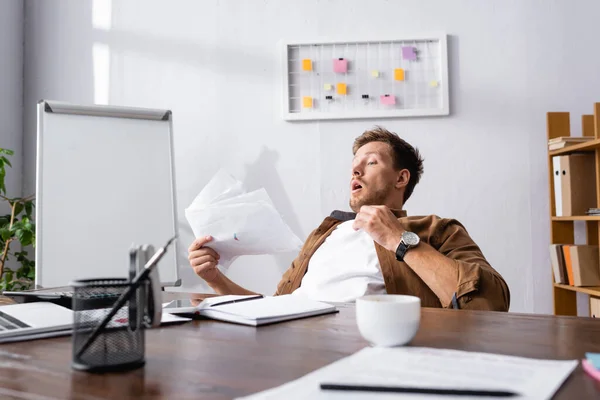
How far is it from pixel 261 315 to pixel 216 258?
74 cm

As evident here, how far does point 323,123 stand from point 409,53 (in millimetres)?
558

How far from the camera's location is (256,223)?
161 cm

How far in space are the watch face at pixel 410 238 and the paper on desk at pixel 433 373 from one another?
0.83 m

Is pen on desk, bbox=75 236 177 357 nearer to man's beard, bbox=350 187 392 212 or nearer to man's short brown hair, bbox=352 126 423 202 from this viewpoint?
man's beard, bbox=350 187 392 212

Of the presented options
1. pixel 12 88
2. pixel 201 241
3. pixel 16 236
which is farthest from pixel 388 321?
pixel 12 88

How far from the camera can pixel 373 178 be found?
1969 mm

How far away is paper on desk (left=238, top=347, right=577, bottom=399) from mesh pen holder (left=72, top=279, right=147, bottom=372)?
0.68 feet

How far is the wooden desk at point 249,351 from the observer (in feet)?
1.97

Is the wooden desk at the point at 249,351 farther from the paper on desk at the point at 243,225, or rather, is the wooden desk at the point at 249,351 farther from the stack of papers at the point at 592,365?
the paper on desk at the point at 243,225

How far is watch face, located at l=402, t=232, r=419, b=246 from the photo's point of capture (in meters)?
1.55

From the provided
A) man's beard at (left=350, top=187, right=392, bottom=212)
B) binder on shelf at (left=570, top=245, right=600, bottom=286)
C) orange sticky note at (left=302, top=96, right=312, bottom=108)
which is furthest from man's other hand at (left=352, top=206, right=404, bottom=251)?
orange sticky note at (left=302, top=96, right=312, bottom=108)

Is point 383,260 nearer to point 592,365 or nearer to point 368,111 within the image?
point 592,365

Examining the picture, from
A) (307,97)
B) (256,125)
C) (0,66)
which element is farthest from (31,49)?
(307,97)

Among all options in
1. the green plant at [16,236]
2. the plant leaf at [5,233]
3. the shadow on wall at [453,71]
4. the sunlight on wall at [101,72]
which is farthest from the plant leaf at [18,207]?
the shadow on wall at [453,71]
